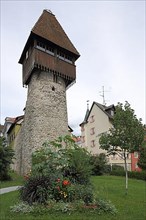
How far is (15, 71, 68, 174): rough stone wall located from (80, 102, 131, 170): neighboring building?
14.4 metres

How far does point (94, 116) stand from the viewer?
40.2 meters

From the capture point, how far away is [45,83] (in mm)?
22422

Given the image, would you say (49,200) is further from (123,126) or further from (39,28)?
(39,28)

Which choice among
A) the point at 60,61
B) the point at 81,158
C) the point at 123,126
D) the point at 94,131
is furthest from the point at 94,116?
the point at 81,158

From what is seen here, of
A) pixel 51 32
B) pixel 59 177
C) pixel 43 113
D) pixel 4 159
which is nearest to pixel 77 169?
pixel 59 177

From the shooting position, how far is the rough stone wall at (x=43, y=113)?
21500 mm

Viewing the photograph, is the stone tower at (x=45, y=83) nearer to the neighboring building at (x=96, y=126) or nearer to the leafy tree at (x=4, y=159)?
the leafy tree at (x=4, y=159)

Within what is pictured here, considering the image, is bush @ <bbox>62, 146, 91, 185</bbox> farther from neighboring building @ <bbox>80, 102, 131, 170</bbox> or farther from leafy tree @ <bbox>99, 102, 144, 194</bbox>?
neighboring building @ <bbox>80, 102, 131, 170</bbox>

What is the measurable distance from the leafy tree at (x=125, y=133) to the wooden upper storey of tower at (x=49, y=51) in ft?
33.8

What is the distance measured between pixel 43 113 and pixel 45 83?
2.70 meters

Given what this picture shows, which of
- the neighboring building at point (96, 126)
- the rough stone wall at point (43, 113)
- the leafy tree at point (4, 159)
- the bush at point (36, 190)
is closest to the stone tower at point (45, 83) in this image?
the rough stone wall at point (43, 113)

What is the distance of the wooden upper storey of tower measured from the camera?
71.3 feet

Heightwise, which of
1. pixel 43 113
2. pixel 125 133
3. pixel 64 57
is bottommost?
pixel 125 133

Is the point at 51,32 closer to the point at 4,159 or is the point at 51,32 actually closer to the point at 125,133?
the point at 4,159
